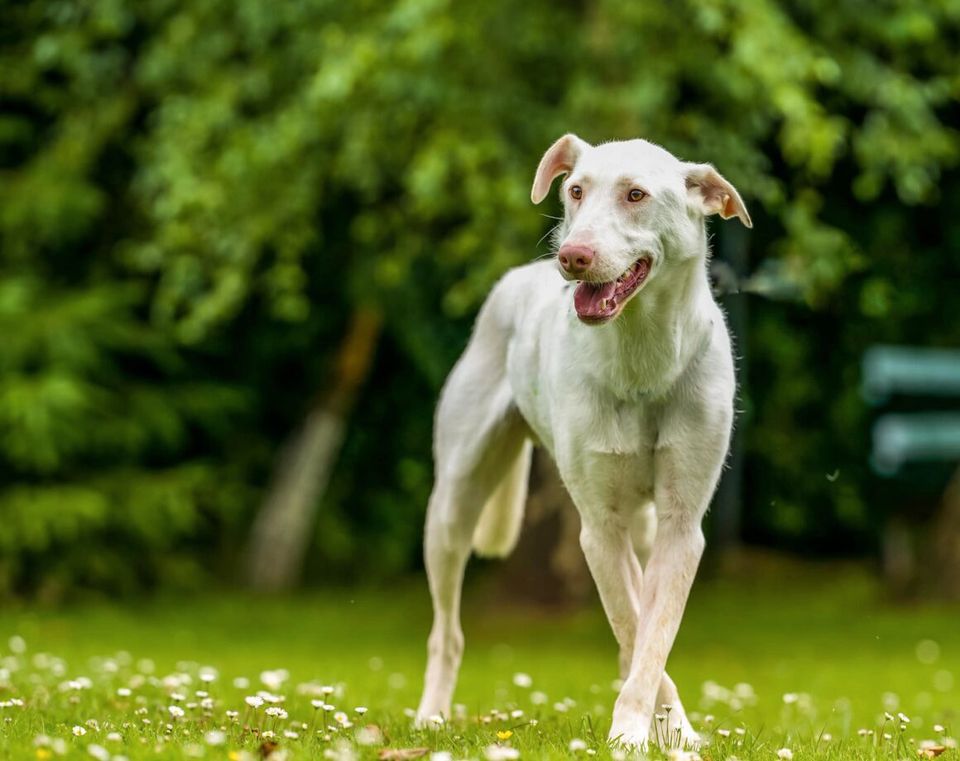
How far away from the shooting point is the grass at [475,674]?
431 centimetres

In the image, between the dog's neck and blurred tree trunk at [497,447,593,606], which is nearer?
the dog's neck

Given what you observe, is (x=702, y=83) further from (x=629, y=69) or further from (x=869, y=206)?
(x=869, y=206)

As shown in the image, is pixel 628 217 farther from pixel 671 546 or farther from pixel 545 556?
pixel 545 556

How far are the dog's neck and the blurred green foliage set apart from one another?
5.06 m

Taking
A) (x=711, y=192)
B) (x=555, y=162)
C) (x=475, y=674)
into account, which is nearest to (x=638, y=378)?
(x=711, y=192)

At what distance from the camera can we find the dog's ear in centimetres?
446

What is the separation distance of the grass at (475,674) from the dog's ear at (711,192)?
61.1 inches

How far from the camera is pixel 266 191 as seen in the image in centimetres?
1141

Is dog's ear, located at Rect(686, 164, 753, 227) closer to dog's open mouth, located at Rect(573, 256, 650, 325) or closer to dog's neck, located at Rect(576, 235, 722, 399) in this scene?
dog's neck, located at Rect(576, 235, 722, 399)

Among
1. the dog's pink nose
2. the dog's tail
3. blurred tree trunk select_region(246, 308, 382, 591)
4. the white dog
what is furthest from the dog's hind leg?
blurred tree trunk select_region(246, 308, 382, 591)

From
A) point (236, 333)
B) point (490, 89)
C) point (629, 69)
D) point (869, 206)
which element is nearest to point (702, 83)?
point (629, 69)

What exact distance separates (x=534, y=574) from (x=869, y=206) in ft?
19.1

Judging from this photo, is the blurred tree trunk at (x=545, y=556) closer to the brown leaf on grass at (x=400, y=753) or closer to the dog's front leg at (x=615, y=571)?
the dog's front leg at (x=615, y=571)

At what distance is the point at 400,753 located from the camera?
12.6 ft
